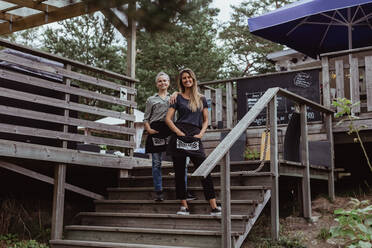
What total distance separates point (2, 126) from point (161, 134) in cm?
177

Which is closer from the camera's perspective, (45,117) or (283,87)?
(45,117)

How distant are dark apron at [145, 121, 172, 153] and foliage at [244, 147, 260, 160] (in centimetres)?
244

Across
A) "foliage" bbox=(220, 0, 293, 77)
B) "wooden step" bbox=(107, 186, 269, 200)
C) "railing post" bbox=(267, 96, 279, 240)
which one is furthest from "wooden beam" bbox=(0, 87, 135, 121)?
"foliage" bbox=(220, 0, 293, 77)

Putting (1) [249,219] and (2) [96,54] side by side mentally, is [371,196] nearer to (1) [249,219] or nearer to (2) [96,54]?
(1) [249,219]

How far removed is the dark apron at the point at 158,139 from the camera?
210 inches

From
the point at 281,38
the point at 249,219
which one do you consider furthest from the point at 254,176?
the point at 281,38

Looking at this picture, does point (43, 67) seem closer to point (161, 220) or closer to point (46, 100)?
point (46, 100)

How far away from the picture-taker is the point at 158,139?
5.34 meters

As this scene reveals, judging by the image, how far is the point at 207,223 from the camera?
469 centimetres

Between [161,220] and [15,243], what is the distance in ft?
5.94

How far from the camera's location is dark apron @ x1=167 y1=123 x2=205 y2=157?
15.6ft

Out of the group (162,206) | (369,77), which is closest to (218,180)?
(162,206)

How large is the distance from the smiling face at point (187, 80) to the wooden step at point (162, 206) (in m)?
1.28

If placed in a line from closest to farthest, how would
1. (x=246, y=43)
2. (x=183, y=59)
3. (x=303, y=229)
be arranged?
(x=303, y=229), (x=183, y=59), (x=246, y=43)
